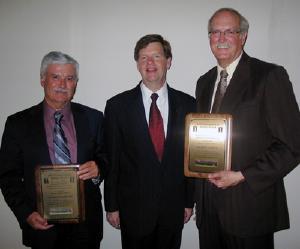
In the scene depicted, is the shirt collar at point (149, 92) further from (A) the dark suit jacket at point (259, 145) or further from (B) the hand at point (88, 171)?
(B) the hand at point (88, 171)

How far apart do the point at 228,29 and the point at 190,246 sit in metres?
2.06

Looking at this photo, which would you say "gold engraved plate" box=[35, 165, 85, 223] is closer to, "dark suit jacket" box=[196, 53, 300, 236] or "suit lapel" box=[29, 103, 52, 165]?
"suit lapel" box=[29, 103, 52, 165]

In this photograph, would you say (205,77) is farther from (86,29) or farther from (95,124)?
(86,29)

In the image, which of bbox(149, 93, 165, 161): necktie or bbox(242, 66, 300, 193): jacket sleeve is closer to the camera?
bbox(242, 66, 300, 193): jacket sleeve

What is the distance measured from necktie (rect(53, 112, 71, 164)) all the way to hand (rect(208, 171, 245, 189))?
987 mm

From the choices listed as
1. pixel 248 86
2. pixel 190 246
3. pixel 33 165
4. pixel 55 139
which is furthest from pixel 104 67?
pixel 190 246

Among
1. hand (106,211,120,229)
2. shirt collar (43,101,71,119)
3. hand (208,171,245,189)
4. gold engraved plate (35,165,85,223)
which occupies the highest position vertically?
shirt collar (43,101,71,119)

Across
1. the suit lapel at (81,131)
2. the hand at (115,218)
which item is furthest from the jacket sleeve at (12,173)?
the hand at (115,218)

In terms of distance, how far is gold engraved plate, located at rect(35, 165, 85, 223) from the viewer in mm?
1778

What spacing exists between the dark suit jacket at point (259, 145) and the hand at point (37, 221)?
45.8 inches

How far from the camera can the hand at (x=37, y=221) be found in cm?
188

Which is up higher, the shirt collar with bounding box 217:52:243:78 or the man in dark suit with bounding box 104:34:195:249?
the shirt collar with bounding box 217:52:243:78

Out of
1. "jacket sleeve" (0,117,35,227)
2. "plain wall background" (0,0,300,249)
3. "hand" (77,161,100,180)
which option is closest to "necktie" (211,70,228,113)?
"plain wall background" (0,0,300,249)

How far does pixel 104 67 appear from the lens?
2564mm
